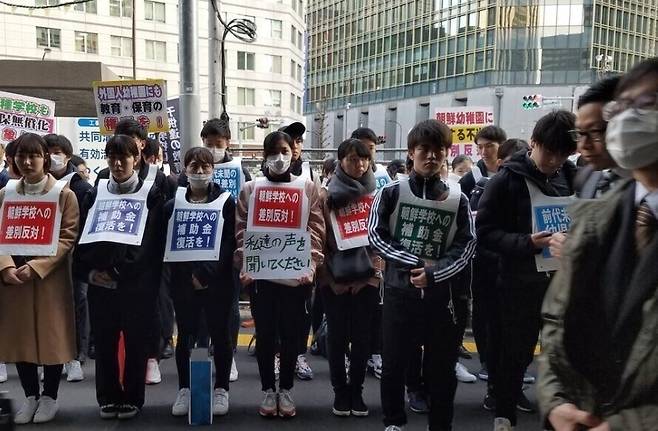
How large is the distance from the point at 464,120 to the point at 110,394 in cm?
672

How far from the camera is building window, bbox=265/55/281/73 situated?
43656mm

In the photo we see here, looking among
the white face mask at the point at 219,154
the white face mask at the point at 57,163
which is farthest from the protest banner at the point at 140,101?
the white face mask at the point at 219,154

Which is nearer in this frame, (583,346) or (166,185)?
(583,346)

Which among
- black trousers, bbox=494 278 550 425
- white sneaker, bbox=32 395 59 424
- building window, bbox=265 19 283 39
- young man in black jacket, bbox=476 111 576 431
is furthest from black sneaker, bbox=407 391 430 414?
building window, bbox=265 19 283 39

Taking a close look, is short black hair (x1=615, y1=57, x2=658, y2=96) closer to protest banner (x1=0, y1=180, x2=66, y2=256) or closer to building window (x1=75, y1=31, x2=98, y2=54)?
protest banner (x1=0, y1=180, x2=66, y2=256)

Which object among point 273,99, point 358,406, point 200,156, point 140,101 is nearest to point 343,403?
point 358,406

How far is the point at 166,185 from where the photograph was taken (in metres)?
4.07

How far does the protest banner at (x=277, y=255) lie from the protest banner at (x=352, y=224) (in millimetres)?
225

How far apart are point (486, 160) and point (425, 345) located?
2227 millimetres

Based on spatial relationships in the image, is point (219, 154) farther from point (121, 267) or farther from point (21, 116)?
point (21, 116)

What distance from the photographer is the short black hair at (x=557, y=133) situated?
3.20m

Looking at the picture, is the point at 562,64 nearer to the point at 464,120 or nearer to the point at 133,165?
the point at 464,120

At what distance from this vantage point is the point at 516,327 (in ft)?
11.1

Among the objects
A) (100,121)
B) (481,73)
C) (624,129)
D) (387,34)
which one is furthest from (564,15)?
(624,129)
